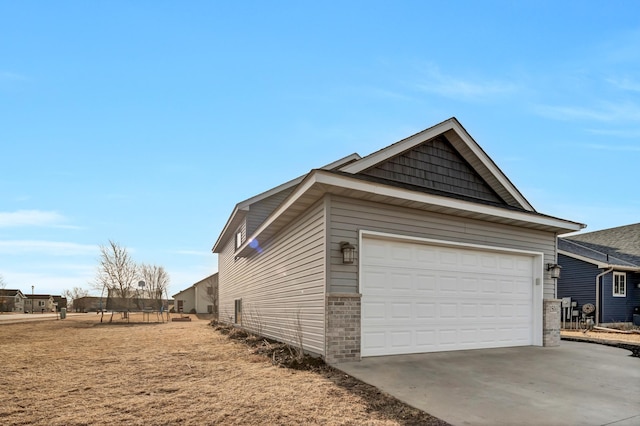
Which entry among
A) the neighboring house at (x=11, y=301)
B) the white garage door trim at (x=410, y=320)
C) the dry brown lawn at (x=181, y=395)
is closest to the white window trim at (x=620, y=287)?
the white garage door trim at (x=410, y=320)

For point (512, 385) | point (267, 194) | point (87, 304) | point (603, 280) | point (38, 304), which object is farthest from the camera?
point (38, 304)

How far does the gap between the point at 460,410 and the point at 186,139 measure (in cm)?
1057

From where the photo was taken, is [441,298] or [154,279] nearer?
[441,298]

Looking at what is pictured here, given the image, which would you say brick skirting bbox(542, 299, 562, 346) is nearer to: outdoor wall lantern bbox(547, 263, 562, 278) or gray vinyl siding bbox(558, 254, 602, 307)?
outdoor wall lantern bbox(547, 263, 562, 278)

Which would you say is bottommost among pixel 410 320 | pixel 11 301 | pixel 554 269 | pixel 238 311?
pixel 11 301

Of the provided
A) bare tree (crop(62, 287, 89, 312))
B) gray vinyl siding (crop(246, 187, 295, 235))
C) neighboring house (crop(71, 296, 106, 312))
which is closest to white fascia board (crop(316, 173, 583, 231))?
gray vinyl siding (crop(246, 187, 295, 235))

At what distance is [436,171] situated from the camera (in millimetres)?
9930

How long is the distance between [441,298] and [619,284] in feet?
57.6

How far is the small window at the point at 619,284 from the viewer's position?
20581 mm

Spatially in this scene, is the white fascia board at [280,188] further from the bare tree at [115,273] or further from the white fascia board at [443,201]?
the bare tree at [115,273]

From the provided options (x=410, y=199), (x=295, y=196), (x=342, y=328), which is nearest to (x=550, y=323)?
(x=410, y=199)

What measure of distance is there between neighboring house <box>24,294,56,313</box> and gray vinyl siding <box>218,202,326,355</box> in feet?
196

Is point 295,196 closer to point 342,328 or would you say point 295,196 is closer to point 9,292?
point 342,328

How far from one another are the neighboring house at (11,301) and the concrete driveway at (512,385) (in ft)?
209
